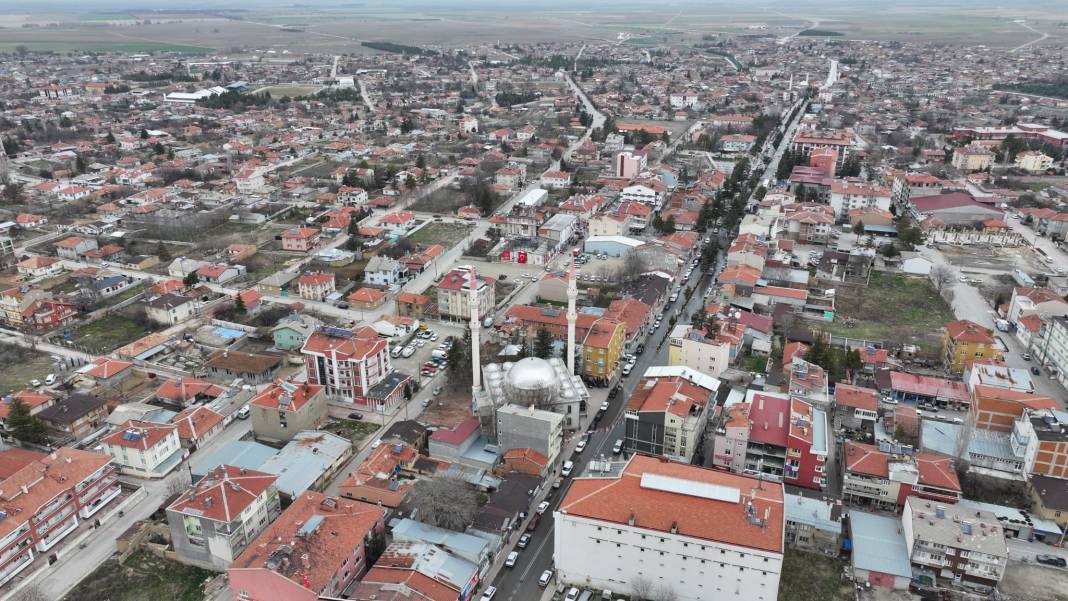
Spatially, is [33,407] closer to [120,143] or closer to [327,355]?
[327,355]

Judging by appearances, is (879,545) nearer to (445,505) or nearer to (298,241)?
(445,505)

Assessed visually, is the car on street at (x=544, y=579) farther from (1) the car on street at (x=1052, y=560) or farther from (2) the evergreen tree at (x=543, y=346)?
(1) the car on street at (x=1052, y=560)

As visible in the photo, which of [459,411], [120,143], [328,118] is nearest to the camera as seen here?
[459,411]

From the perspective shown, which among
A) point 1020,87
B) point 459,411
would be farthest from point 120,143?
point 1020,87

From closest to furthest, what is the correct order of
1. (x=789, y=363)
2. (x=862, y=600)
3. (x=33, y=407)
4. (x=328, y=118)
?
1. (x=862, y=600)
2. (x=33, y=407)
3. (x=789, y=363)
4. (x=328, y=118)

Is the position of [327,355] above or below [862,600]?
above
